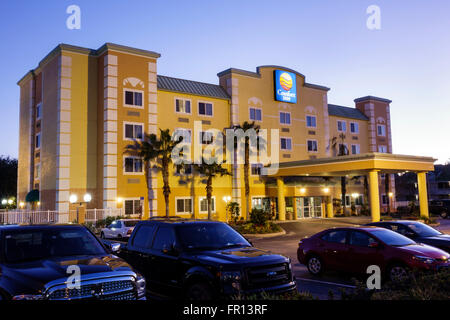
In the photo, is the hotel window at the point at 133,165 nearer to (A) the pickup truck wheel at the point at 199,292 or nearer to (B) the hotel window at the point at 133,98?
(B) the hotel window at the point at 133,98

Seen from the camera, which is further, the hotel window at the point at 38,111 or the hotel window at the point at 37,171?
the hotel window at the point at 38,111

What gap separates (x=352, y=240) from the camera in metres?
11.7

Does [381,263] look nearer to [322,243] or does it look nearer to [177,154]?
[322,243]

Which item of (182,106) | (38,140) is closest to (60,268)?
(182,106)

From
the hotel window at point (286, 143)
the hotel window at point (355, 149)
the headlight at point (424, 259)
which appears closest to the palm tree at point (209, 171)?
the hotel window at point (286, 143)

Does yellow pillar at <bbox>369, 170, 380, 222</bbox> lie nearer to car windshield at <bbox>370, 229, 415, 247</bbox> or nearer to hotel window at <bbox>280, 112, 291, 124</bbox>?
hotel window at <bbox>280, 112, 291, 124</bbox>

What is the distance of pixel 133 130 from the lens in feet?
116

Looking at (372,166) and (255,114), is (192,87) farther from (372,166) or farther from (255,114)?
(372,166)

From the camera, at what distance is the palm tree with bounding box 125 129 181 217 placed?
3434 centimetres

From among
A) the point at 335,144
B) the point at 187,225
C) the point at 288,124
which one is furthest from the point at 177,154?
the point at 187,225

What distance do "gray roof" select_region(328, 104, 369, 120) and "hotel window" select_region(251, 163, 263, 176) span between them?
49.5 feet

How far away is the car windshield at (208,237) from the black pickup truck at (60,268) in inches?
61.8

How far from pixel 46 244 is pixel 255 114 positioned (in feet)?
123

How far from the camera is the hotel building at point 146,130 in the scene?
33.7 meters
